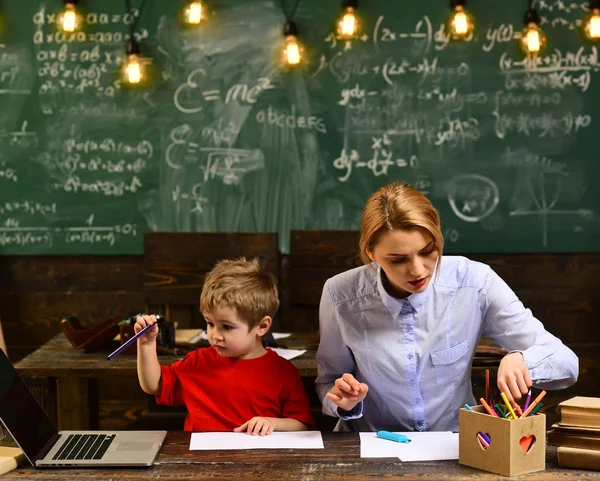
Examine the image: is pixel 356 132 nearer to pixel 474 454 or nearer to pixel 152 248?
pixel 152 248

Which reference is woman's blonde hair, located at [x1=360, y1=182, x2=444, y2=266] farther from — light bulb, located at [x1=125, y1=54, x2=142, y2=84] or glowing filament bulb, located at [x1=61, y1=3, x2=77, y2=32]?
glowing filament bulb, located at [x1=61, y1=3, x2=77, y2=32]

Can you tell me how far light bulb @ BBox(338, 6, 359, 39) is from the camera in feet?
14.4

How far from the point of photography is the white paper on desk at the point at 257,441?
192cm

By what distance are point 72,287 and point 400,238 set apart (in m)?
3.05

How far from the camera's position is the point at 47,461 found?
1.81 metres

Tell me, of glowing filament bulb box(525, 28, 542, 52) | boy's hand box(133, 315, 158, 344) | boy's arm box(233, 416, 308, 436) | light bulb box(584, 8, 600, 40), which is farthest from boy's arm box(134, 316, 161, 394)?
light bulb box(584, 8, 600, 40)

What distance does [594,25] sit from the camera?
4.35m

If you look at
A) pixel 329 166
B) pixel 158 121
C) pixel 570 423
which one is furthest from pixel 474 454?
pixel 158 121

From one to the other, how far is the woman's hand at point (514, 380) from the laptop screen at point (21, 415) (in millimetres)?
1020

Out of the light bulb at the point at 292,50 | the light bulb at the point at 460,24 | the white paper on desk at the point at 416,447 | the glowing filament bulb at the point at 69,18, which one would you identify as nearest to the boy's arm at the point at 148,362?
the white paper on desk at the point at 416,447

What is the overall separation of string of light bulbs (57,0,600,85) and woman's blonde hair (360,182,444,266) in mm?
2525

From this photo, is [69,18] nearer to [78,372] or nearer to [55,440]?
[78,372]

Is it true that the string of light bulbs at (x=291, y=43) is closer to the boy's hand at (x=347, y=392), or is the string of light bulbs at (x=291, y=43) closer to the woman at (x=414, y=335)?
the woman at (x=414, y=335)

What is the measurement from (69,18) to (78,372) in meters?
2.32
